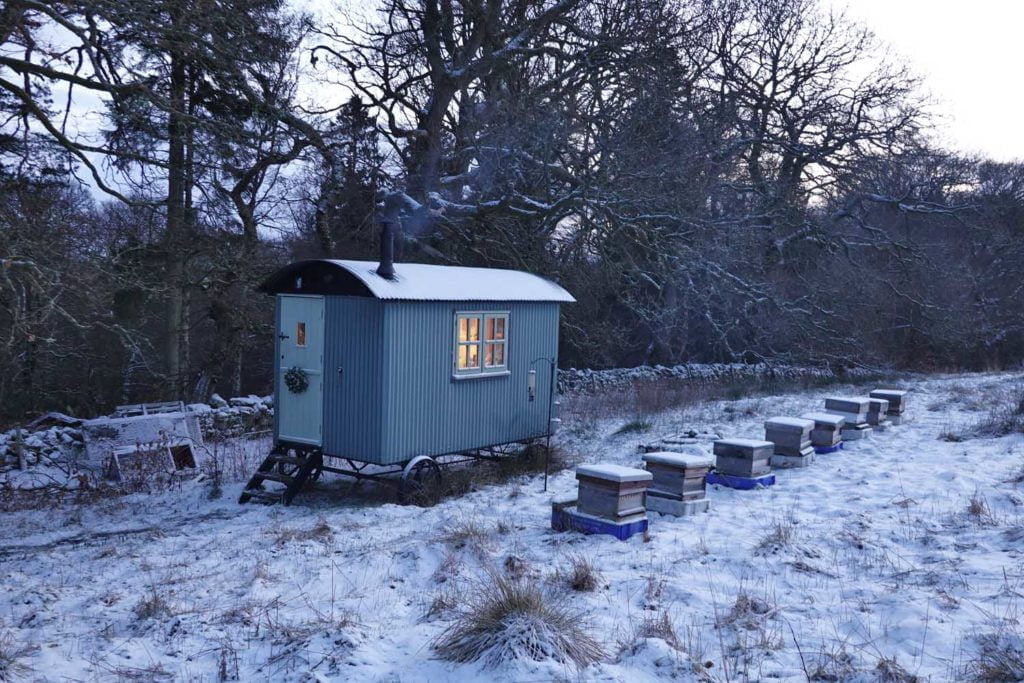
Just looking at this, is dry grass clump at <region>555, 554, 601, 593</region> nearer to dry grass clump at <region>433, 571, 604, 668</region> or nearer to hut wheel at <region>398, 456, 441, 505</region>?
dry grass clump at <region>433, 571, 604, 668</region>

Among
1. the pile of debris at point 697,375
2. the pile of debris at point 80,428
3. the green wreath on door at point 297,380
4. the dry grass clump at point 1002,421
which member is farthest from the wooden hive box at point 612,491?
the pile of debris at point 697,375

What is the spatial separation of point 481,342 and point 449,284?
977 millimetres

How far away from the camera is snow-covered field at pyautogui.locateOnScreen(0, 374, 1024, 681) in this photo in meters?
4.86

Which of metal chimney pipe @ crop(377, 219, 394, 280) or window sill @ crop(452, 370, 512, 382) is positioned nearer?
metal chimney pipe @ crop(377, 219, 394, 280)

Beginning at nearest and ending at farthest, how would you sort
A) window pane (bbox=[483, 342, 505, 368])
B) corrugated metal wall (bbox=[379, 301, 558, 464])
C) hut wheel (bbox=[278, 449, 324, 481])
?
corrugated metal wall (bbox=[379, 301, 558, 464]) < hut wheel (bbox=[278, 449, 324, 481]) < window pane (bbox=[483, 342, 505, 368])

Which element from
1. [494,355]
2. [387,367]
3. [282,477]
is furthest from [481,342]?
[282,477]

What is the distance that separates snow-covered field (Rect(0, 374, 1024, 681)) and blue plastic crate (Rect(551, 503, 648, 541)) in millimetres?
158

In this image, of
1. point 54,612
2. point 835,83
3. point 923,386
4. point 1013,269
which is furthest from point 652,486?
point 1013,269

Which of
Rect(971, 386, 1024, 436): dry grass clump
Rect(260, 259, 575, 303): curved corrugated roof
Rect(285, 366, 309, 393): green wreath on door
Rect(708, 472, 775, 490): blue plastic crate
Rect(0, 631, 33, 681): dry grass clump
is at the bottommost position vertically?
Rect(0, 631, 33, 681): dry grass clump

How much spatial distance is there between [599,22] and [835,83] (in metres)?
9.26

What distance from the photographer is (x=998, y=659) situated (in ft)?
14.6

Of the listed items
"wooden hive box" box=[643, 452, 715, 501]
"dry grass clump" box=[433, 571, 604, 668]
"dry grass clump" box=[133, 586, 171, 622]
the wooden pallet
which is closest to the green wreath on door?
the wooden pallet

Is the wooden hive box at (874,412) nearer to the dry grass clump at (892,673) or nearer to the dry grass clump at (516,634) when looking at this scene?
the dry grass clump at (892,673)

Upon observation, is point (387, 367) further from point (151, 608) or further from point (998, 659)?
point (998, 659)
